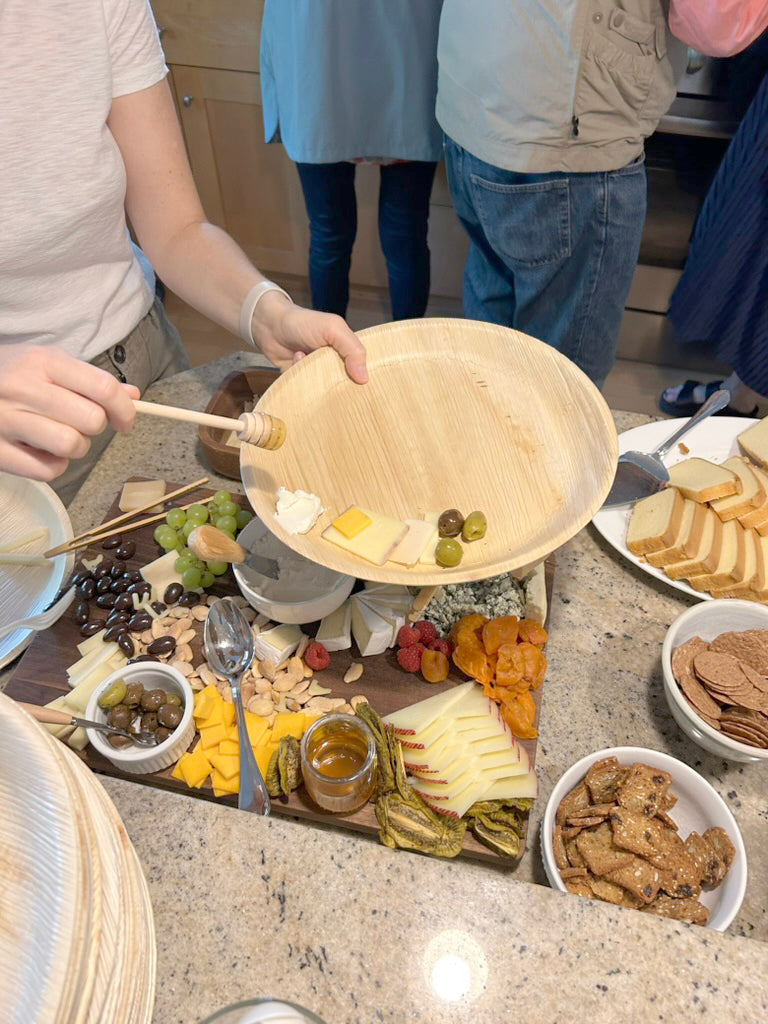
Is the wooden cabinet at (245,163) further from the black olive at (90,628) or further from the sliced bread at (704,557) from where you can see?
the black olive at (90,628)

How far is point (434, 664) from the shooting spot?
0.93 meters

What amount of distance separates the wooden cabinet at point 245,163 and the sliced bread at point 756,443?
187 cm

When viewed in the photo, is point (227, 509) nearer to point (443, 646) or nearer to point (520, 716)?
point (443, 646)

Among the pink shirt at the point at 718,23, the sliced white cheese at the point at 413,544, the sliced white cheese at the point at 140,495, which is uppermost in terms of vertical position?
the pink shirt at the point at 718,23

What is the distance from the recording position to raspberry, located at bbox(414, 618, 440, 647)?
37.3 inches

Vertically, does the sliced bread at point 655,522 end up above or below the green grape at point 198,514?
below

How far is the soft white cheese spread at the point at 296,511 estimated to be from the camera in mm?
777

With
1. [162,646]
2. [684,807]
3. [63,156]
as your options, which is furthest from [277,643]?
[63,156]

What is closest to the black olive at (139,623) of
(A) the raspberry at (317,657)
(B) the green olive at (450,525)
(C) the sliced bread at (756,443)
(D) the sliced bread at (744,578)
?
(A) the raspberry at (317,657)

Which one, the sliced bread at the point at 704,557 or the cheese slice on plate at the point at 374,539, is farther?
the sliced bread at the point at 704,557

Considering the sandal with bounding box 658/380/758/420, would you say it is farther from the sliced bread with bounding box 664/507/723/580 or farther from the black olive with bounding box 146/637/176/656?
the black olive with bounding box 146/637/176/656

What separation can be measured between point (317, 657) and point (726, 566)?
57 centimetres

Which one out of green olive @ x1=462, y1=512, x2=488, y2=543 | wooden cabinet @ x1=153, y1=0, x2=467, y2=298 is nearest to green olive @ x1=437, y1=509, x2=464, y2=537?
green olive @ x1=462, y1=512, x2=488, y2=543

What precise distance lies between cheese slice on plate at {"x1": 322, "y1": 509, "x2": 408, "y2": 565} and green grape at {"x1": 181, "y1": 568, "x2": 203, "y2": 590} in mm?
295
